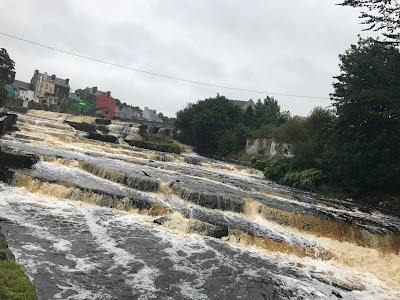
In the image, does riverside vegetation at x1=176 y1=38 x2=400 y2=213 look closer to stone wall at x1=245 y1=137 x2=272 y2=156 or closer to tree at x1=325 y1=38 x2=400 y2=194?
tree at x1=325 y1=38 x2=400 y2=194

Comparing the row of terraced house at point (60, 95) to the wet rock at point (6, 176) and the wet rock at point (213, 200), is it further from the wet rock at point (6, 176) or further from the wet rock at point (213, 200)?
the wet rock at point (213, 200)

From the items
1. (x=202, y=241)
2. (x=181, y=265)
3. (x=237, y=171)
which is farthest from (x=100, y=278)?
(x=237, y=171)

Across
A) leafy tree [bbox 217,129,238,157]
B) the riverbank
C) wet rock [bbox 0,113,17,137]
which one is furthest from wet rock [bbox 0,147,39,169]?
leafy tree [bbox 217,129,238,157]

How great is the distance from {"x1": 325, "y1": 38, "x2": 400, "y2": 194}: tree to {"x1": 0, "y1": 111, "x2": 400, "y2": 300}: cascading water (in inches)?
153

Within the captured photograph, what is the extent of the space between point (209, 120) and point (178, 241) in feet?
123

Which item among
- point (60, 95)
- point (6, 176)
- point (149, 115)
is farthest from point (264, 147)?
point (149, 115)

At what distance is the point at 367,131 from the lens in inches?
786

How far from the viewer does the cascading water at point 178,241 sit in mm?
6879

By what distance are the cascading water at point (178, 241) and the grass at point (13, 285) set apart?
2.91ft

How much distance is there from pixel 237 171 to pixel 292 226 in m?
16.8

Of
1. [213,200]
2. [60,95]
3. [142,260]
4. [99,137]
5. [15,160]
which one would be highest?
[60,95]

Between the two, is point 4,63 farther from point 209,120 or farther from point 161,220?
point 161,220

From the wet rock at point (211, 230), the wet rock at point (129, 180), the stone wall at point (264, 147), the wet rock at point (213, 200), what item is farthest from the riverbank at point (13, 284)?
the stone wall at point (264, 147)

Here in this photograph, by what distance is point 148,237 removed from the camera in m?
9.58
